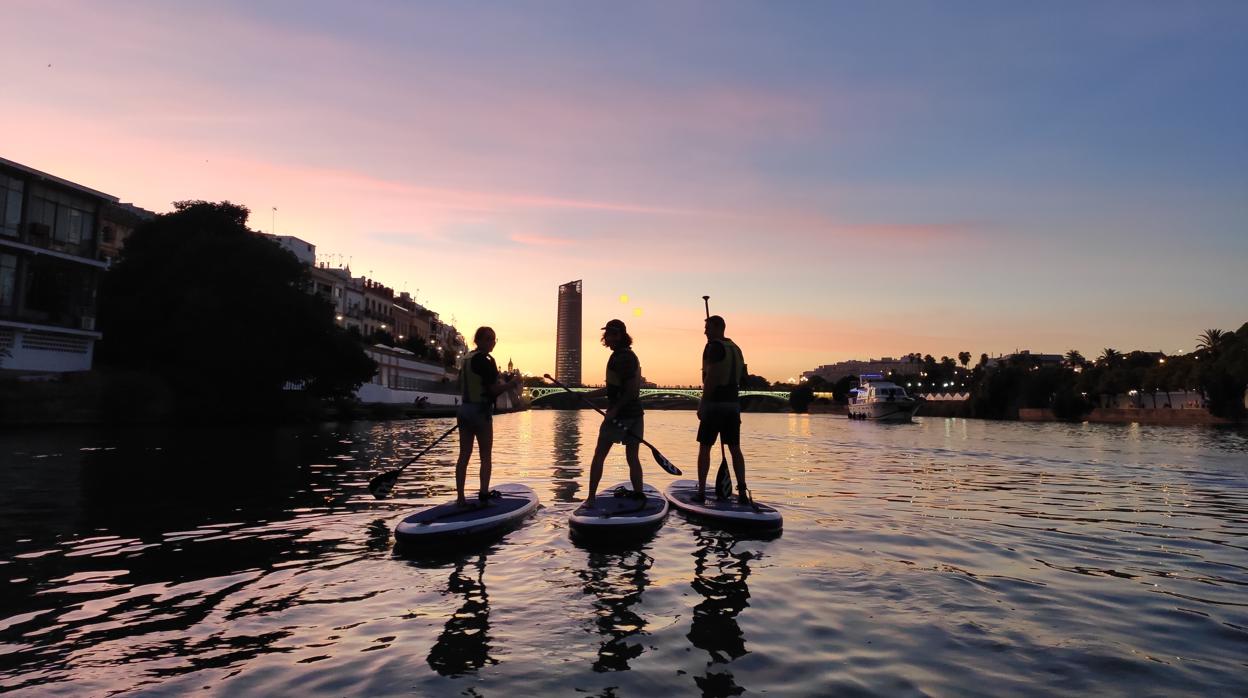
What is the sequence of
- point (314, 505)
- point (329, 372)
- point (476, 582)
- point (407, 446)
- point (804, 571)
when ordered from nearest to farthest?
point (476, 582)
point (804, 571)
point (314, 505)
point (407, 446)
point (329, 372)

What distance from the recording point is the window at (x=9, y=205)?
148 ft

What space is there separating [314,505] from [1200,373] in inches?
4429

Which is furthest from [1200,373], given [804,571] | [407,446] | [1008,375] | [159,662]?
[159,662]

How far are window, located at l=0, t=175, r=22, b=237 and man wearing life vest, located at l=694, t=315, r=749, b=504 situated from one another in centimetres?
5219

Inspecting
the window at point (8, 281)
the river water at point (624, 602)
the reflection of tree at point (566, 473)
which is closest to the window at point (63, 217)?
the window at point (8, 281)

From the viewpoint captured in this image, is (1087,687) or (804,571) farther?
(804,571)

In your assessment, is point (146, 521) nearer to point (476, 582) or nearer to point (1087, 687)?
point (476, 582)

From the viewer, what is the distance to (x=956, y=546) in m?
10.5

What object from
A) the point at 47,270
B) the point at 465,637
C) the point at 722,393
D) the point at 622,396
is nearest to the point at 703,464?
the point at 722,393

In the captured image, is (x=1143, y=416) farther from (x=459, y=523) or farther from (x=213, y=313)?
(x=459, y=523)

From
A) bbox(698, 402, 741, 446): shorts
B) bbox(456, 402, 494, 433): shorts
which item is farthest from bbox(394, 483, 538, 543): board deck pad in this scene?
bbox(698, 402, 741, 446): shorts

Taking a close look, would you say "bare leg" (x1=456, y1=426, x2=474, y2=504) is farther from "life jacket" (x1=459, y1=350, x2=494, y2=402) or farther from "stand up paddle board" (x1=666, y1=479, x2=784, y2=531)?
"stand up paddle board" (x1=666, y1=479, x2=784, y2=531)

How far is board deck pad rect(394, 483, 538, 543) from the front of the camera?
32.0 ft

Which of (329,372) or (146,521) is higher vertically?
(329,372)
